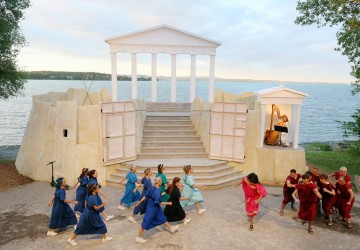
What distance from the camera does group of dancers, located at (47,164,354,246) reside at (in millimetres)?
8125

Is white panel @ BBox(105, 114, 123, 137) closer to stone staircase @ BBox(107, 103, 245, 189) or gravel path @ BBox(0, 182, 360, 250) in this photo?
stone staircase @ BBox(107, 103, 245, 189)

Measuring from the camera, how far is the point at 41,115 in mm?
14625

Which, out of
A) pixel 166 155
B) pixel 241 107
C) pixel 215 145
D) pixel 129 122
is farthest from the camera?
pixel 166 155

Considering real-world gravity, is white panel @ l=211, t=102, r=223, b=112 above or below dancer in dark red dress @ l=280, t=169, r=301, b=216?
above

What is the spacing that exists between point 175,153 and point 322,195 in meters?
6.74

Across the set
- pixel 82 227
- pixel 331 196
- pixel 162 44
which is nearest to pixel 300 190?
pixel 331 196

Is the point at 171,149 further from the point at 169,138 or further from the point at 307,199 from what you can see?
the point at 307,199

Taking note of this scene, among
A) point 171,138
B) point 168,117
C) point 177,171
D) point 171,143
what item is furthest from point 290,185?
point 168,117

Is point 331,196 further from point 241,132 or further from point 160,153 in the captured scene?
point 160,153

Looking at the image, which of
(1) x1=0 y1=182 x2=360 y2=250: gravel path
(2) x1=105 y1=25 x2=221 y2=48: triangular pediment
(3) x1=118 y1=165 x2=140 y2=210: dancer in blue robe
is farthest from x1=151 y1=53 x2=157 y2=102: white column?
(3) x1=118 y1=165 x2=140 y2=210: dancer in blue robe

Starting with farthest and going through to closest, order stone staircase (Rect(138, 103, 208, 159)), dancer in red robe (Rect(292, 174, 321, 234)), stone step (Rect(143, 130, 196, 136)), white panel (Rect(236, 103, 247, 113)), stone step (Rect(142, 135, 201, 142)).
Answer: stone step (Rect(143, 130, 196, 136)) → stone step (Rect(142, 135, 201, 142)) → stone staircase (Rect(138, 103, 208, 159)) → white panel (Rect(236, 103, 247, 113)) → dancer in red robe (Rect(292, 174, 321, 234))

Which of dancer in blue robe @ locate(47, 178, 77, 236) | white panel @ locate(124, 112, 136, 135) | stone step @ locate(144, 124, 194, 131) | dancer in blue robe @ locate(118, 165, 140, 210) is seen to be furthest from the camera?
stone step @ locate(144, 124, 194, 131)

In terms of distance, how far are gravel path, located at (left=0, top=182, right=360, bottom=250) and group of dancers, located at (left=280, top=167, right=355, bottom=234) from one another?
38 centimetres

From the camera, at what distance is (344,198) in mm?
9695
